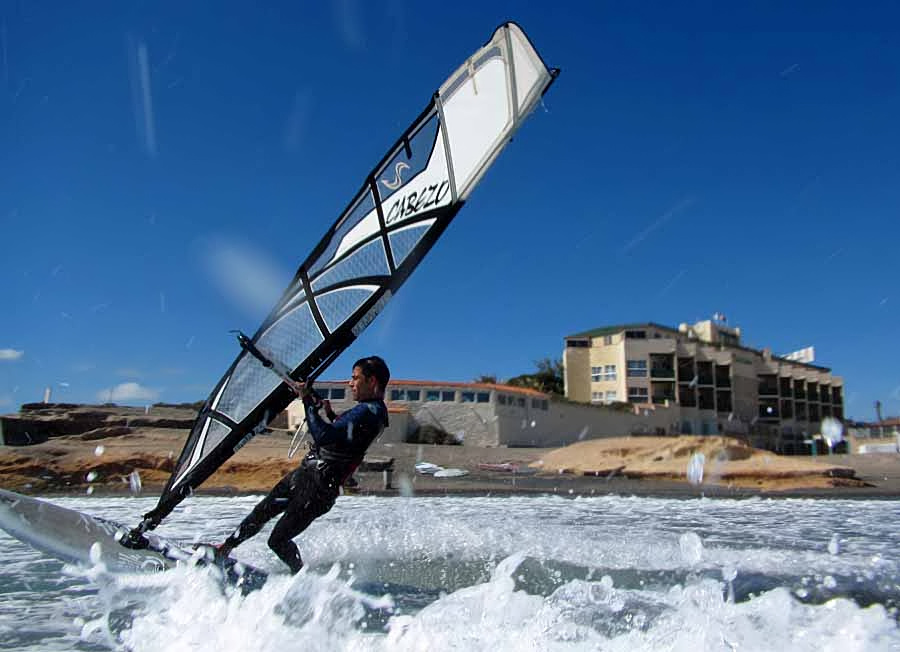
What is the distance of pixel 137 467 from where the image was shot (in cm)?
1473

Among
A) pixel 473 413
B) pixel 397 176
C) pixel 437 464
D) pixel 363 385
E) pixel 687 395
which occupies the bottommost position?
pixel 437 464

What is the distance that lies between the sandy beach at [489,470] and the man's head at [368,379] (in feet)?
26.6

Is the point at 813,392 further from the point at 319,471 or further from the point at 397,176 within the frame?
the point at 319,471

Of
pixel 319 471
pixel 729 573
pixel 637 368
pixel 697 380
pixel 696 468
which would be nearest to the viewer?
pixel 319 471

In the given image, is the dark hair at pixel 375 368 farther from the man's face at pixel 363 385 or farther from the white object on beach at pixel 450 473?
the white object on beach at pixel 450 473

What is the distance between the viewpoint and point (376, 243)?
4.32 metres

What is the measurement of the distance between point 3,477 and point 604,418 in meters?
33.3

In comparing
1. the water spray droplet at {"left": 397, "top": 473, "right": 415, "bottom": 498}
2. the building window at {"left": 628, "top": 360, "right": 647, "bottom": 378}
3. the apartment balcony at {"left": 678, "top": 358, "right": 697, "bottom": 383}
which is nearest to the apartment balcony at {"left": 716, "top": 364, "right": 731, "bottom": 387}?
the apartment balcony at {"left": 678, "top": 358, "right": 697, "bottom": 383}

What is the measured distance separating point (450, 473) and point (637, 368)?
3693cm

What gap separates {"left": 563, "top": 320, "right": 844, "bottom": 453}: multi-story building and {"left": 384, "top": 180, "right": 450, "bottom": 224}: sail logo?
159 ft

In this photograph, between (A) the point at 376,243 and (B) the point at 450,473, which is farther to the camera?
(B) the point at 450,473

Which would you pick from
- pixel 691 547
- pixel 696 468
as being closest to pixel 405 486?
pixel 691 547

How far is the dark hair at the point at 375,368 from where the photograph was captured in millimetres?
4074

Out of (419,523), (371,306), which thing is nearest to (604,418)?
(419,523)
